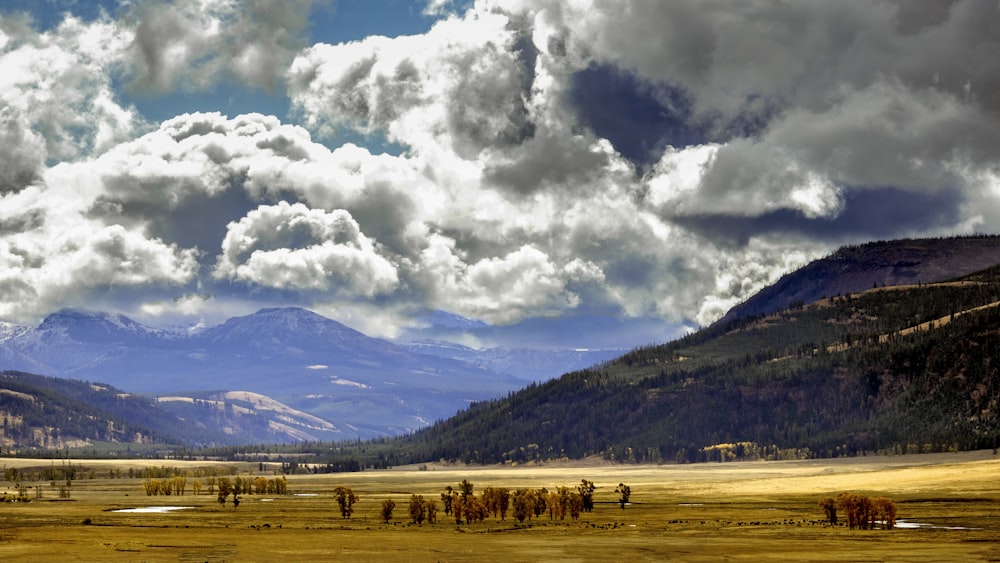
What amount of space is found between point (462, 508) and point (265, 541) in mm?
47275

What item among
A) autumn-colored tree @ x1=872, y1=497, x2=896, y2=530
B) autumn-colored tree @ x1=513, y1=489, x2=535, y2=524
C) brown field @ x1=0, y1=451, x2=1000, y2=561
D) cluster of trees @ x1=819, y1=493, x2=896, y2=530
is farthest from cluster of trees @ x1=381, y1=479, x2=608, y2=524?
autumn-colored tree @ x1=872, y1=497, x2=896, y2=530

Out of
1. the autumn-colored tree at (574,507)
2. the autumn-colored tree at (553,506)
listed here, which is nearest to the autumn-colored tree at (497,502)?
the autumn-colored tree at (553,506)

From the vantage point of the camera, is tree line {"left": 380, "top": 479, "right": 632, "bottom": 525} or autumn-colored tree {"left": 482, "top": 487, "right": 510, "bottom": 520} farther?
autumn-colored tree {"left": 482, "top": 487, "right": 510, "bottom": 520}

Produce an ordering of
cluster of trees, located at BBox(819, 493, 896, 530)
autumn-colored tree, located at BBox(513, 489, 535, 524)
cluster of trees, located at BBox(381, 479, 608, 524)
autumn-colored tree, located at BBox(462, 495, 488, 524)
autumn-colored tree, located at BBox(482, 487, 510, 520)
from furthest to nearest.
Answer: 1. autumn-colored tree, located at BBox(482, 487, 510, 520)
2. autumn-colored tree, located at BBox(513, 489, 535, 524)
3. cluster of trees, located at BBox(381, 479, 608, 524)
4. autumn-colored tree, located at BBox(462, 495, 488, 524)
5. cluster of trees, located at BBox(819, 493, 896, 530)

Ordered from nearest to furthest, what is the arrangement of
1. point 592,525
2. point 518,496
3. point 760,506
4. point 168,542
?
1. point 168,542
2. point 592,525
3. point 518,496
4. point 760,506

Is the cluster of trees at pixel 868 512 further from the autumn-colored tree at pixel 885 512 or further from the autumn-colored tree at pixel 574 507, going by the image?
the autumn-colored tree at pixel 574 507

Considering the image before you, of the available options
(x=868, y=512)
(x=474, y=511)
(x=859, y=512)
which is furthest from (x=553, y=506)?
(x=868, y=512)

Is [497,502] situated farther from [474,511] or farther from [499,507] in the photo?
[474,511]

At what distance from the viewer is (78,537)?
14062 cm

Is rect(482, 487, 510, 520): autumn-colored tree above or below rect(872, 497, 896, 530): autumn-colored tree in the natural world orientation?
above

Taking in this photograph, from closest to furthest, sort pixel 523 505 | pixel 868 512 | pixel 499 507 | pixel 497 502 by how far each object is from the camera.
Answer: pixel 868 512 → pixel 523 505 → pixel 497 502 → pixel 499 507

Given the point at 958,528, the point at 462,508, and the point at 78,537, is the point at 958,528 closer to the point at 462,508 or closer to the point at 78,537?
the point at 462,508

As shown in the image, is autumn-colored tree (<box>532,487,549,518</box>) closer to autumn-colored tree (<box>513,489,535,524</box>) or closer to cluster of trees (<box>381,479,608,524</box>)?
cluster of trees (<box>381,479,608,524</box>)

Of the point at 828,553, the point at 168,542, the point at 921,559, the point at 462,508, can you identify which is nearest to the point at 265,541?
the point at 168,542
